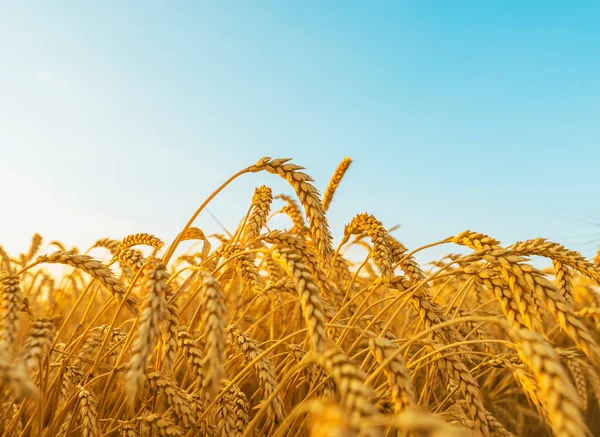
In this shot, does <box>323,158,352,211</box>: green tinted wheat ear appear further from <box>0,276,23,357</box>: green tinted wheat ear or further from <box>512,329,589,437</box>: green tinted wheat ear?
<box>512,329,589,437</box>: green tinted wheat ear

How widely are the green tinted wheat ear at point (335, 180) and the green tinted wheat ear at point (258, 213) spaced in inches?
36.5

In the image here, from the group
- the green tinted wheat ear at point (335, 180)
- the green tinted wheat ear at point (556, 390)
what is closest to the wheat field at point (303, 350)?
the green tinted wheat ear at point (556, 390)

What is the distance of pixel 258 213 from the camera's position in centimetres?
237

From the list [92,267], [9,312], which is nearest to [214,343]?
[9,312]

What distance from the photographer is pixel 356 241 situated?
12.6ft

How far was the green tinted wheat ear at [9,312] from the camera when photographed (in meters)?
1.22

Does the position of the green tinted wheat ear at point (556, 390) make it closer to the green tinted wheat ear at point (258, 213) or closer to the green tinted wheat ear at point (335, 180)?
the green tinted wheat ear at point (258, 213)

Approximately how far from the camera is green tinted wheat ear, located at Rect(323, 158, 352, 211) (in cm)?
343

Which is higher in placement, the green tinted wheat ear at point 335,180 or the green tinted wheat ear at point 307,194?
the green tinted wheat ear at point 335,180

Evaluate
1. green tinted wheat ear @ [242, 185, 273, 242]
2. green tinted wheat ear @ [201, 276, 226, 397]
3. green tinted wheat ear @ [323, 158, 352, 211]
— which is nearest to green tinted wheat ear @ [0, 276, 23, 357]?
green tinted wheat ear @ [201, 276, 226, 397]

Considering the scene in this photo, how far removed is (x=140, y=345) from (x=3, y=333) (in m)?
0.43

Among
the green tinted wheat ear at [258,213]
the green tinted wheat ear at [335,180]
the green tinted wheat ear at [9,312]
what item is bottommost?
the green tinted wheat ear at [9,312]

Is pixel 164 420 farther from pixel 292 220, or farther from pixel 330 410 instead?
→ pixel 292 220

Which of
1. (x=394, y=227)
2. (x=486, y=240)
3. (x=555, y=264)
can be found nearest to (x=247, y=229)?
(x=486, y=240)
